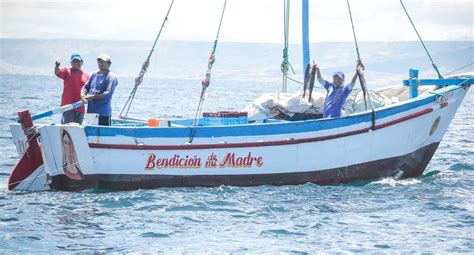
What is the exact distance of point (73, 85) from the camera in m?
14.5

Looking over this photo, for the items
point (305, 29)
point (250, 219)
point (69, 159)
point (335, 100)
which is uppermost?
point (305, 29)

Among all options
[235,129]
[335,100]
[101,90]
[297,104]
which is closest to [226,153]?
[235,129]

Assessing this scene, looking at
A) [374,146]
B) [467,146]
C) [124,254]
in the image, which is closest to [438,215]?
[374,146]

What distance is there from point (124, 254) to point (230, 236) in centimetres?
162

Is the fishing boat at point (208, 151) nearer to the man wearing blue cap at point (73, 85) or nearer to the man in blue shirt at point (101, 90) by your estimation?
the man in blue shirt at point (101, 90)

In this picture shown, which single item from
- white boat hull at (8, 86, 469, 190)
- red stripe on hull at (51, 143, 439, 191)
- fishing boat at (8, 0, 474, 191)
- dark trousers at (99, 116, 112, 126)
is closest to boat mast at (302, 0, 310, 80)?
fishing boat at (8, 0, 474, 191)

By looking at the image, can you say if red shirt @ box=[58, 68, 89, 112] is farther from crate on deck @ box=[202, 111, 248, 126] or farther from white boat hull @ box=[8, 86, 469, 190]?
crate on deck @ box=[202, 111, 248, 126]

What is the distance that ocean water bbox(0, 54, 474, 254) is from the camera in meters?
10.3

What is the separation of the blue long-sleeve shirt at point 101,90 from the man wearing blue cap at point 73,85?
20.6 inches

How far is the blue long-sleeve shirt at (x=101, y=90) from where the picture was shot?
13.8m

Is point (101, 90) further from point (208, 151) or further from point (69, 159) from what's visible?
point (208, 151)

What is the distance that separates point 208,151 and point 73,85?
3.04 m

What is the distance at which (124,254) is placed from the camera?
9820mm

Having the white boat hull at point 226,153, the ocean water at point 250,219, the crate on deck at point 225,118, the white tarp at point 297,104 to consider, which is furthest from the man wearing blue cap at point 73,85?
the white tarp at point 297,104
